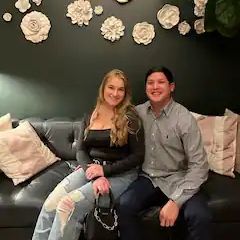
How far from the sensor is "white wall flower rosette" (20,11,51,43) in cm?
351

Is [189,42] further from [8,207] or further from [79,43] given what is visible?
[8,207]

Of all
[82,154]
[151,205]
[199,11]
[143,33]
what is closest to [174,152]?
[151,205]

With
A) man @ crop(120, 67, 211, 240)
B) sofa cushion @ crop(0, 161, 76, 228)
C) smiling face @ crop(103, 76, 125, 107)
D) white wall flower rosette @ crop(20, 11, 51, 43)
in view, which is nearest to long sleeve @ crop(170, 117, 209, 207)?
man @ crop(120, 67, 211, 240)

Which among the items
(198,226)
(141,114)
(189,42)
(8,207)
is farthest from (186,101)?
(8,207)

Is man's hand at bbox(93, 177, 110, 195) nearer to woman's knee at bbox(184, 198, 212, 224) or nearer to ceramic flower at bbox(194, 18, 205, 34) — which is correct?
woman's knee at bbox(184, 198, 212, 224)

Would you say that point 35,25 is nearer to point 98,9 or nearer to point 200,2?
point 98,9

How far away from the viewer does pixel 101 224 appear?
244 centimetres

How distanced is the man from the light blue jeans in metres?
0.11

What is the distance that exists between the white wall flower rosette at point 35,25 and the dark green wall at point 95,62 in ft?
0.16

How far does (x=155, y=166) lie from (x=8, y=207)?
98 centimetres

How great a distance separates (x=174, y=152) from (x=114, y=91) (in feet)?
1.85

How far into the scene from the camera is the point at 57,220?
8.09ft

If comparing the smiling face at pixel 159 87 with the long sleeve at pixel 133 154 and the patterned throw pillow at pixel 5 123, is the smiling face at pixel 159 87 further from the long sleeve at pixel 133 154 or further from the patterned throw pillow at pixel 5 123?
the patterned throw pillow at pixel 5 123

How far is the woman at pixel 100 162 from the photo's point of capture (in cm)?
249
